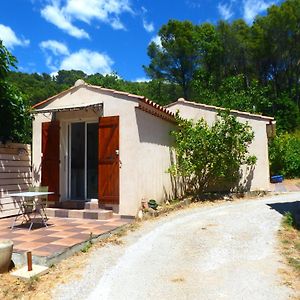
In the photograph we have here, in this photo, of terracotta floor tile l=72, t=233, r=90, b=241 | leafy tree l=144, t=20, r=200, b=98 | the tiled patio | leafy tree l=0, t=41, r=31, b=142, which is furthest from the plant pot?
leafy tree l=144, t=20, r=200, b=98

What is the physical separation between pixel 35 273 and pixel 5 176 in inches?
212

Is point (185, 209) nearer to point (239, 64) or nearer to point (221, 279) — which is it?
point (221, 279)

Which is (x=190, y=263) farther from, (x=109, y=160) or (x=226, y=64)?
(x=226, y=64)

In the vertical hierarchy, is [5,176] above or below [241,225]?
above

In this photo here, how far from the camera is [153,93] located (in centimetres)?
3256

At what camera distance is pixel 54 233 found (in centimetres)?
780

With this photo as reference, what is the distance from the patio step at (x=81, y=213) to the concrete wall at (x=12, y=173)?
1105 mm

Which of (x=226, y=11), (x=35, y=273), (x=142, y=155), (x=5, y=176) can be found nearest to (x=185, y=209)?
(x=142, y=155)

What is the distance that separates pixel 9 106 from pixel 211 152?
22.3ft

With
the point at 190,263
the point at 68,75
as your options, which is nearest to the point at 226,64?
the point at 68,75

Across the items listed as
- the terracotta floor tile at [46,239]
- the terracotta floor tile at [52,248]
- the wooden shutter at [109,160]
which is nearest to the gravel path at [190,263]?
the terracotta floor tile at [52,248]

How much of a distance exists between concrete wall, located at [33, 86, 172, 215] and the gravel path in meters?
1.12

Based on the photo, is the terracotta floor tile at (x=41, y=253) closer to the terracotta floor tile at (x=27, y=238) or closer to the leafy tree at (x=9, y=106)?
the terracotta floor tile at (x=27, y=238)

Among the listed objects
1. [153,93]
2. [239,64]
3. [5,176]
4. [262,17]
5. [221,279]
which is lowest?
[221,279]
